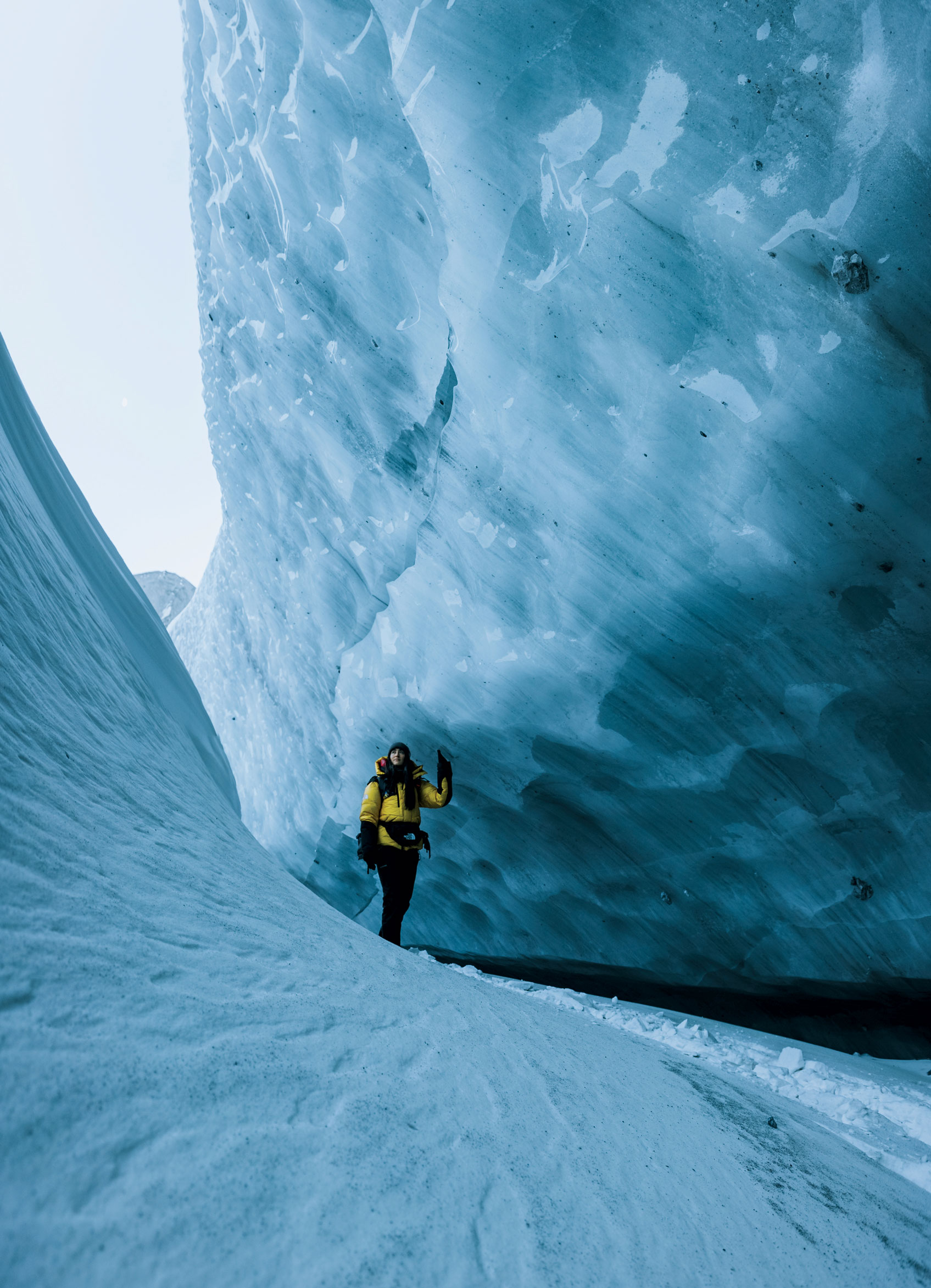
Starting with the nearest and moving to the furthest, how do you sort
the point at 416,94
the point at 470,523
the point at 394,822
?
the point at 416,94 → the point at 470,523 → the point at 394,822

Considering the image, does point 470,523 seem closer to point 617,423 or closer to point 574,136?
point 617,423

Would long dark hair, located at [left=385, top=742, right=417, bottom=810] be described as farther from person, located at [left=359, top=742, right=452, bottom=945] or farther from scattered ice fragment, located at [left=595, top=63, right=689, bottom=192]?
scattered ice fragment, located at [left=595, top=63, right=689, bottom=192]

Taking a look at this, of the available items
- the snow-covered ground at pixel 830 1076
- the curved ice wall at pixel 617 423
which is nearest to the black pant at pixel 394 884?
the curved ice wall at pixel 617 423

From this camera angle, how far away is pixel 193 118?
12.5ft

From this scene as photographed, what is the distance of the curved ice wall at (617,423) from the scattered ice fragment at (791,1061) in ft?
1.90

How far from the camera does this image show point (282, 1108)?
86 centimetres

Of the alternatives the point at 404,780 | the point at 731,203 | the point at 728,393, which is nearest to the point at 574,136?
the point at 731,203

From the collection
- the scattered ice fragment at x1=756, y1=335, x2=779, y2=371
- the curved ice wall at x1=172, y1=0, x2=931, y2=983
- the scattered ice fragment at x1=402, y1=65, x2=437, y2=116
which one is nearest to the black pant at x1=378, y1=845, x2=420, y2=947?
the curved ice wall at x1=172, y1=0, x2=931, y2=983

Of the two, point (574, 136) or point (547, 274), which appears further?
point (547, 274)

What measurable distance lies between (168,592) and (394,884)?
1369cm

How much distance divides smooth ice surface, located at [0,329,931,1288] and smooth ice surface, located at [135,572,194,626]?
14.3 meters

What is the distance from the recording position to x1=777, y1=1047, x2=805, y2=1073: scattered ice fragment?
88.6 inches

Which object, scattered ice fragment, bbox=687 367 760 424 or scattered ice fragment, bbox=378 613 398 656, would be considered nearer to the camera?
scattered ice fragment, bbox=687 367 760 424

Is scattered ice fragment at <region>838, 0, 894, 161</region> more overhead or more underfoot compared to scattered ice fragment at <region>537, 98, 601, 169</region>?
more underfoot
